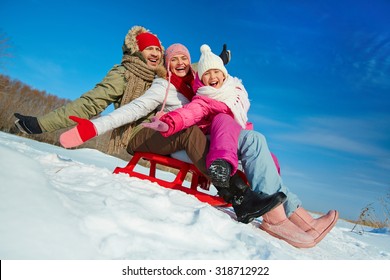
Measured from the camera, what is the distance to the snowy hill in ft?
3.88

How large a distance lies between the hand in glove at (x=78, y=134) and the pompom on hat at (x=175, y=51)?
1045 millimetres

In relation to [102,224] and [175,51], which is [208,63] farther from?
[102,224]

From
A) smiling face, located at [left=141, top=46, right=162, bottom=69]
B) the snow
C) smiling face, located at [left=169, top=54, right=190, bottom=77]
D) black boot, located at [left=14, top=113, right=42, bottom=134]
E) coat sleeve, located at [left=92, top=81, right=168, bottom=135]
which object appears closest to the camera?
the snow

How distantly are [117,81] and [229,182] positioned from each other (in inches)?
56.7

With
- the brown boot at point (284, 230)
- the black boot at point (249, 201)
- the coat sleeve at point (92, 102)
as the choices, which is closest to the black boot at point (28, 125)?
the coat sleeve at point (92, 102)

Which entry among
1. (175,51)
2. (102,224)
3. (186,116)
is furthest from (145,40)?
(102,224)

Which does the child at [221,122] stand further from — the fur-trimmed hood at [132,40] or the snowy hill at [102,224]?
the fur-trimmed hood at [132,40]

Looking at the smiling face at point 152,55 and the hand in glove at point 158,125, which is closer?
the hand in glove at point 158,125

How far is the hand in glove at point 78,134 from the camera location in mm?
2283

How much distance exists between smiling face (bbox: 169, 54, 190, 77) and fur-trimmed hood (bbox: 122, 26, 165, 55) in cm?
32

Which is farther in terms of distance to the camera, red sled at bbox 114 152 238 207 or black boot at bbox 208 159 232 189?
red sled at bbox 114 152 238 207

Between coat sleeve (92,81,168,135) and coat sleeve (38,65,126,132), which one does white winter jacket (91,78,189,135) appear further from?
coat sleeve (38,65,126,132)

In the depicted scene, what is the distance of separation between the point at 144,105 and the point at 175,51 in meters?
0.68

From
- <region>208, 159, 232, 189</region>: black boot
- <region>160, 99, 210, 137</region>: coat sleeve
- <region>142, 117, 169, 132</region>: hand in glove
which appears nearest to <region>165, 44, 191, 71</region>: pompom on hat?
<region>160, 99, 210, 137</region>: coat sleeve
